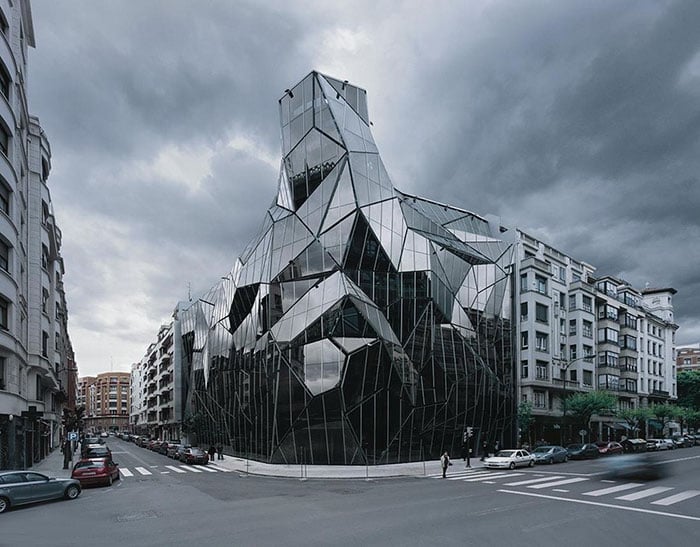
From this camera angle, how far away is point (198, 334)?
2739 inches

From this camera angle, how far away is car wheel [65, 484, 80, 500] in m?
20.9

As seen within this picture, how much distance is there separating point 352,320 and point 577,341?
3555 cm

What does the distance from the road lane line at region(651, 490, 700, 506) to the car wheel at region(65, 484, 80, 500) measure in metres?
21.7

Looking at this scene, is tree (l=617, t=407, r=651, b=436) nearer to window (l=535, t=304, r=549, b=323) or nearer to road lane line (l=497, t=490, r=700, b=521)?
window (l=535, t=304, r=549, b=323)

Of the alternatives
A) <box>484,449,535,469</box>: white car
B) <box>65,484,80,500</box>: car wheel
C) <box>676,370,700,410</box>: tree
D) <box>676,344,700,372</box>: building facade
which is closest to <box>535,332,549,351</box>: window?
<box>484,449,535,469</box>: white car

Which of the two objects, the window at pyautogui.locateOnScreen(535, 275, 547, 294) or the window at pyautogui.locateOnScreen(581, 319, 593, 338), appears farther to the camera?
the window at pyautogui.locateOnScreen(581, 319, 593, 338)

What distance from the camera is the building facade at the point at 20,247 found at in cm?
2781

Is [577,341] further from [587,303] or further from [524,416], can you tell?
[524,416]

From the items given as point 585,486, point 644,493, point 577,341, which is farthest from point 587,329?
point 644,493

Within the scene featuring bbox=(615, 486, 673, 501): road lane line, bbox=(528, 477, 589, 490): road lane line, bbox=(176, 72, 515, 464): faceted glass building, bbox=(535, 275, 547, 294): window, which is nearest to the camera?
bbox=(615, 486, 673, 501): road lane line

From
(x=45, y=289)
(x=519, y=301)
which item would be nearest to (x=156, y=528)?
(x=45, y=289)

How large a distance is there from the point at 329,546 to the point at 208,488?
14.0 meters

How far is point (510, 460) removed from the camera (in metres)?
32.4

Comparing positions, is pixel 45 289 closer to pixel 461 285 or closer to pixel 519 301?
pixel 461 285
